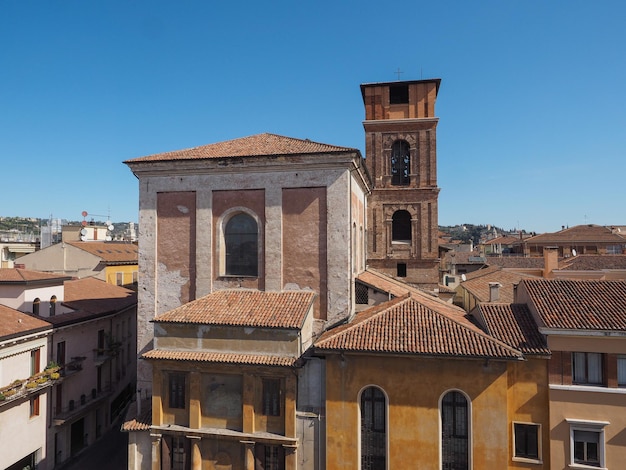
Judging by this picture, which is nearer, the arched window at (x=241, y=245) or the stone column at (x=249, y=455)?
the stone column at (x=249, y=455)

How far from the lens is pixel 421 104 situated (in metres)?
23.5

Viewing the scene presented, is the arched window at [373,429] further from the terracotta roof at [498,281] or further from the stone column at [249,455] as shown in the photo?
the terracotta roof at [498,281]

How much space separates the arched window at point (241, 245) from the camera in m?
15.2

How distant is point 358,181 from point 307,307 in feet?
22.4

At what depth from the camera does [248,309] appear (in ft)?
43.7

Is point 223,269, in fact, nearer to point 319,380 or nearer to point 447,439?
point 319,380

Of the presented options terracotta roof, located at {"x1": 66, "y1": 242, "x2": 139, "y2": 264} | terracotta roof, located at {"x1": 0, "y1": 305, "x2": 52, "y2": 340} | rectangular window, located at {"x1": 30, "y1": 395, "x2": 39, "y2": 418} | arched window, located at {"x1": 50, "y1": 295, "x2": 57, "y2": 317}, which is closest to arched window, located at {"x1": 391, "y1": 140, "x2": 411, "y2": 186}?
arched window, located at {"x1": 50, "y1": 295, "x2": 57, "y2": 317}

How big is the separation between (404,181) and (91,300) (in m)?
19.6

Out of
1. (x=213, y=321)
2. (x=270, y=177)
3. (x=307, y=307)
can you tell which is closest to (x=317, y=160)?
(x=270, y=177)

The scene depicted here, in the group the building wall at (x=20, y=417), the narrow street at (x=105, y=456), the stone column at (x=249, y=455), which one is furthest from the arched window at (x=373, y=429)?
the building wall at (x=20, y=417)

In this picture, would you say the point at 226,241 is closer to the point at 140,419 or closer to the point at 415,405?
the point at 140,419

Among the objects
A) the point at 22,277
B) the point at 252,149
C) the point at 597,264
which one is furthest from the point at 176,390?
the point at 597,264

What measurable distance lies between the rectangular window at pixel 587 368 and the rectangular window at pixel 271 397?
905cm

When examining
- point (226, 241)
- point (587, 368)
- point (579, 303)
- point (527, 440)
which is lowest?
point (527, 440)
